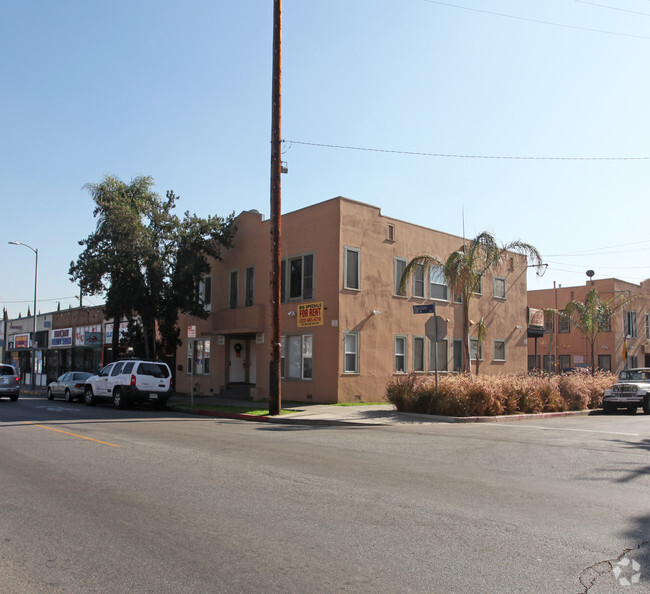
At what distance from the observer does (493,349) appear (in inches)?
1182

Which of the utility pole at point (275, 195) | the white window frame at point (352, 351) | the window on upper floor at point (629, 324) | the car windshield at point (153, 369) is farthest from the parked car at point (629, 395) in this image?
the window on upper floor at point (629, 324)

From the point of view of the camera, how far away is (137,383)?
70.7 ft

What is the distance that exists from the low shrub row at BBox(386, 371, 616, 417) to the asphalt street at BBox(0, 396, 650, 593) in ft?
19.1

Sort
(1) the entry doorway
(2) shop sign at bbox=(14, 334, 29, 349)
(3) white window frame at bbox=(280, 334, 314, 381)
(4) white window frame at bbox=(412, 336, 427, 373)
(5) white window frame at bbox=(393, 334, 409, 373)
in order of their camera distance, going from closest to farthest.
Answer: (3) white window frame at bbox=(280, 334, 314, 381)
(5) white window frame at bbox=(393, 334, 409, 373)
(4) white window frame at bbox=(412, 336, 427, 373)
(1) the entry doorway
(2) shop sign at bbox=(14, 334, 29, 349)

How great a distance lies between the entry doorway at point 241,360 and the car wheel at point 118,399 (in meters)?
6.44

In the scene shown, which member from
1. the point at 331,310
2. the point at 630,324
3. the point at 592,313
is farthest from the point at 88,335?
the point at 630,324

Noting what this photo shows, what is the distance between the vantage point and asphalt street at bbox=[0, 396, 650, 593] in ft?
15.1

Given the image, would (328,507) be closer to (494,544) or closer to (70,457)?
(494,544)

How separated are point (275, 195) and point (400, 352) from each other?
31.4 feet

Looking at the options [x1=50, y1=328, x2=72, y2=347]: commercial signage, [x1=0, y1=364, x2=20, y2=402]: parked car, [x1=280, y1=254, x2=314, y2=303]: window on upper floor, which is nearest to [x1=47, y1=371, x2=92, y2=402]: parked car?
[x1=0, y1=364, x2=20, y2=402]: parked car

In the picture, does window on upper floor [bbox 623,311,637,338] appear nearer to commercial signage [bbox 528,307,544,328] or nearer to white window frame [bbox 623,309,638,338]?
white window frame [bbox 623,309,638,338]

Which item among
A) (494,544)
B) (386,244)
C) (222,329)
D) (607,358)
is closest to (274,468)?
(494,544)

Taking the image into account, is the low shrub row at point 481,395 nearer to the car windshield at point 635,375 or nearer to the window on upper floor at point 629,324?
the car windshield at point 635,375

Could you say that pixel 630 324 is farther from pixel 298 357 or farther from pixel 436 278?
pixel 298 357
